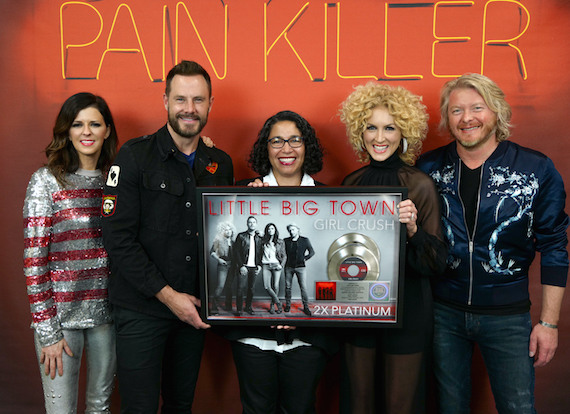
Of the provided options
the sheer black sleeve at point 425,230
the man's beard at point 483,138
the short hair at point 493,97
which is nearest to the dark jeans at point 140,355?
the sheer black sleeve at point 425,230

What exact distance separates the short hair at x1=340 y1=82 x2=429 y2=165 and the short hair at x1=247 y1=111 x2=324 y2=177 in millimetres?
189

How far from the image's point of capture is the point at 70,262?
5.65 ft

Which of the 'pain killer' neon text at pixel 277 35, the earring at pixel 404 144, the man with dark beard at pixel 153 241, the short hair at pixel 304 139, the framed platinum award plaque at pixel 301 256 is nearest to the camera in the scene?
the framed platinum award plaque at pixel 301 256

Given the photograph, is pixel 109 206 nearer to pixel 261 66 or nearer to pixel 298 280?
pixel 298 280

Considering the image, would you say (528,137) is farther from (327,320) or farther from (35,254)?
(35,254)

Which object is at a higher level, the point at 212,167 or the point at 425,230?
the point at 212,167

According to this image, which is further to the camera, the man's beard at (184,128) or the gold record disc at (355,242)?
the man's beard at (184,128)

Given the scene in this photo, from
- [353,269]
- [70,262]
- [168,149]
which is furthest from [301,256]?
[70,262]

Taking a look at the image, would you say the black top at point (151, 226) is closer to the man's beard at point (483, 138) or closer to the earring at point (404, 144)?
the earring at point (404, 144)

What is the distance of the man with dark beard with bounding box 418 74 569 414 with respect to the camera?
1641 mm

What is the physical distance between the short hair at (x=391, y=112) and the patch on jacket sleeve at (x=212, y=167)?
66cm

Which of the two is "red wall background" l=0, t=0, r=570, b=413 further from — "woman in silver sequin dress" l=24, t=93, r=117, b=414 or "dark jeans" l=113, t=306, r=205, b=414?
"dark jeans" l=113, t=306, r=205, b=414

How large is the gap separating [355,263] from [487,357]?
82 cm

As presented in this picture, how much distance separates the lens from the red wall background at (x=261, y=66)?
2131 millimetres
